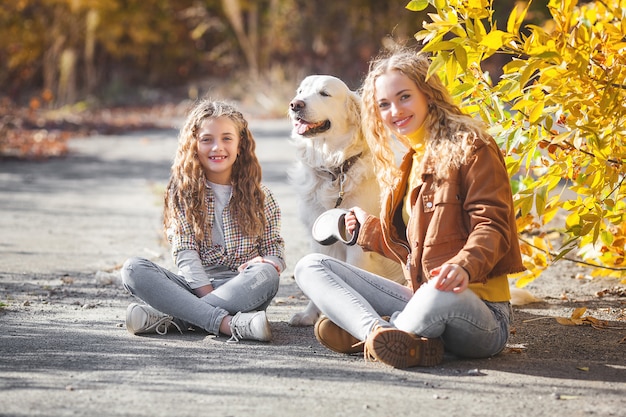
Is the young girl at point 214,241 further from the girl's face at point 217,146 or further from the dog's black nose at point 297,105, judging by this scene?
the dog's black nose at point 297,105

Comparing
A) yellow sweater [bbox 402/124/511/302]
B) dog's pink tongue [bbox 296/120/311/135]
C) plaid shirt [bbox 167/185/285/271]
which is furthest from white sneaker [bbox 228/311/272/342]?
dog's pink tongue [bbox 296/120/311/135]

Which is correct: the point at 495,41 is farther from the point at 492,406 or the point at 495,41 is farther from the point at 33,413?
the point at 33,413

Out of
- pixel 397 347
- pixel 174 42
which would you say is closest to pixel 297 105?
pixel 397 347

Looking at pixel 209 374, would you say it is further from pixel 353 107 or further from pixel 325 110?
pixel 353 107

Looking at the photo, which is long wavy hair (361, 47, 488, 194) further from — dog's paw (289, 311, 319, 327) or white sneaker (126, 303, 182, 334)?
white sneaker (126, 303, 182, 334)

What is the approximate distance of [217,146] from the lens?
4.37m

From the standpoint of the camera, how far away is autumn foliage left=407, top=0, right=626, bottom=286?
3.41 metres

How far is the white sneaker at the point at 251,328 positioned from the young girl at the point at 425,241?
9.5 inches

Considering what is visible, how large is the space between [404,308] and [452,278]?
1.68 ft

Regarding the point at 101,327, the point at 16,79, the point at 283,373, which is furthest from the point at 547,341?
the point at 16,79

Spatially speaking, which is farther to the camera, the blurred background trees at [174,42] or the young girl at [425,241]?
the blurred background trees at [174,42]

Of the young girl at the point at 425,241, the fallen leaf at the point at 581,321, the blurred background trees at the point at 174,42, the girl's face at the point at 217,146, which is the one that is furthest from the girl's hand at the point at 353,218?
the blurred background trees at the point at 174,42

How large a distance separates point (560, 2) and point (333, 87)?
56.7 inches

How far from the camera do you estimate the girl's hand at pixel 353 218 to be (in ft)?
12.6
